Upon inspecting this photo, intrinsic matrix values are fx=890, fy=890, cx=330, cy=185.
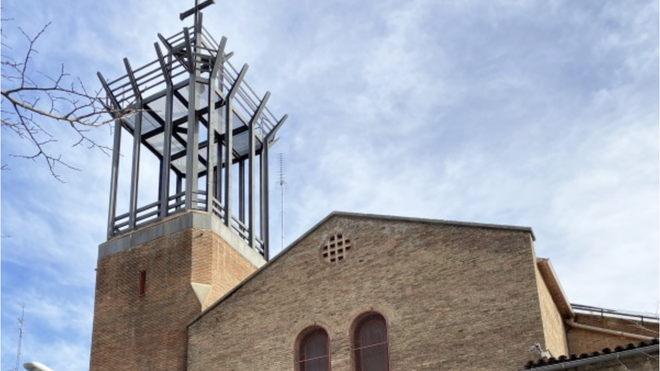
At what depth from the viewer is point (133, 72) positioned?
2525 centimetres

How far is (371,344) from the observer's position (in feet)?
58.2

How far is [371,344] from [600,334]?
209 inches

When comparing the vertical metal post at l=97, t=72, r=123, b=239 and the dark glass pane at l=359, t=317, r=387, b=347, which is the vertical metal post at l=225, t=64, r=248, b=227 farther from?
the dark glass pane at l=359, t=317, r=387, b=347

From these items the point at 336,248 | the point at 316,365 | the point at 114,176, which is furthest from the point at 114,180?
the point at 316,365

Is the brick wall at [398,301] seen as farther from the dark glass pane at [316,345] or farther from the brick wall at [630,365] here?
the brick wall at [630,365]

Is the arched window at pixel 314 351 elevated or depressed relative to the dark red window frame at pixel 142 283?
depressed

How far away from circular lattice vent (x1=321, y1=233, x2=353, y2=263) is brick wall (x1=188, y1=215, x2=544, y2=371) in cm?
10

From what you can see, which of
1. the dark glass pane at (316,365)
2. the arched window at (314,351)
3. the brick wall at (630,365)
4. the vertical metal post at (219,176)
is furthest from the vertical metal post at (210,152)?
the brick wall at (630,365)

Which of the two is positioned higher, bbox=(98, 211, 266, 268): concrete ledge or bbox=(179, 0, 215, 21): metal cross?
bbox=(179, 0, 215, 21): metal cross

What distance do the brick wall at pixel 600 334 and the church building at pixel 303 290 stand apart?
A: 1.2 inches

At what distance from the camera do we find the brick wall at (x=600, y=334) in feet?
62.5

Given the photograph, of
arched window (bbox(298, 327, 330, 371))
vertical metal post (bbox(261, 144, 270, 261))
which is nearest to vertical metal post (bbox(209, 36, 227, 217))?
vertical metal post (bbox(261, 144, 270, 261))

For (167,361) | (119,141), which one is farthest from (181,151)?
(167,361)

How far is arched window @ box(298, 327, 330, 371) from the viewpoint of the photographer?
18.2 metres
